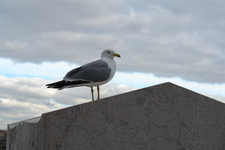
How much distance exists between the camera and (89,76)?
20.6ft

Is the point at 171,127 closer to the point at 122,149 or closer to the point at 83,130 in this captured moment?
the point at 122,149

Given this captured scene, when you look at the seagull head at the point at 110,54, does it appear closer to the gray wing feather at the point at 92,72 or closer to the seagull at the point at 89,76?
the seagull at the point at 89,76

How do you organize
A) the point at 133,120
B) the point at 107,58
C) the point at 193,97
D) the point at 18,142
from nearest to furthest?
the point at 133,120 < the point at 193,97 < the point at 107,58 < the point at 18,142

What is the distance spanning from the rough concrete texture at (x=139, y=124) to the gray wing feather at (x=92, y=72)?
807 mm

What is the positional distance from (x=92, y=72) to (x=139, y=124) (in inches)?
57.7

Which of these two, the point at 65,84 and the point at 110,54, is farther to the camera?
the point at 110,54

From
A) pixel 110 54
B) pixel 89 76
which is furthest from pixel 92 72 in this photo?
pixel 110 54

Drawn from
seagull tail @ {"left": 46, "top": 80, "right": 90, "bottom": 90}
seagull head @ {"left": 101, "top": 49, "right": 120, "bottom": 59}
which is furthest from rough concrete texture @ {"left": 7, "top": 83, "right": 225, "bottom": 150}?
seagull head @ {"left": 101, "top": 49, "right": 120, "bottom": 59}

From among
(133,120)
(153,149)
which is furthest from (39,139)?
(153,149)

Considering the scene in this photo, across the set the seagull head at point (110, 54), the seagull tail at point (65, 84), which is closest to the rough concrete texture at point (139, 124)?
the seagull tail at point (65, 84)

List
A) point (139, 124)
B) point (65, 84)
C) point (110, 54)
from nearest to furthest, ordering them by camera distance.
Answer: point (139, 124)
point (65, 84)
point (110, 54)

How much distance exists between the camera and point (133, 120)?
227 inches

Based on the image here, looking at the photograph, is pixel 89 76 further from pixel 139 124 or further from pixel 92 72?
pixel 139 124

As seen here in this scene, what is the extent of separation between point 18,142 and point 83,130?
8.88 feet
